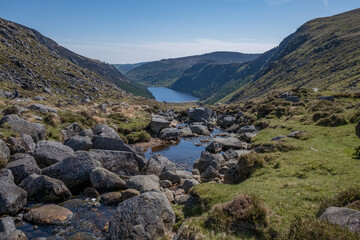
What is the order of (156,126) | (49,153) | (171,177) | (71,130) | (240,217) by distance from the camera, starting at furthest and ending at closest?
(156,126)
(71,130)
(171,177)
(49,153)
(240,217)

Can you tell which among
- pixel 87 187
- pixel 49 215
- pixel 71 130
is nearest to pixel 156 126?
pixel 71 130

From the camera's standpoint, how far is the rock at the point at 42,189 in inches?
711

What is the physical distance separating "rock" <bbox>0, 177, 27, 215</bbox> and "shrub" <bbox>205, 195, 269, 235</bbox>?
13164 mm

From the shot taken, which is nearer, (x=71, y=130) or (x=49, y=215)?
(x=49, y=215)

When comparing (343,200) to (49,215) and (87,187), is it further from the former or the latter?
(87,187)

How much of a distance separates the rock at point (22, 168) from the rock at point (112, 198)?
6.35m

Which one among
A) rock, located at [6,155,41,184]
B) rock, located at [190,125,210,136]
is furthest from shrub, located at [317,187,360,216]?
rock, located at [190,125,210,136]

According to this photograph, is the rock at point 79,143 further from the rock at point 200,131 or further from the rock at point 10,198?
the rock at point 200,131

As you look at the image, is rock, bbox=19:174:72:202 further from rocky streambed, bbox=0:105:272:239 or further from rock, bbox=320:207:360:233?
rock, bbox=320:207:360:233

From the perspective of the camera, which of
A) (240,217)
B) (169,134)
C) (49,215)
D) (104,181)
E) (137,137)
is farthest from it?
(169,134)

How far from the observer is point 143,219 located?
1313 centimetres

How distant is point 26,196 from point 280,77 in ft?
640

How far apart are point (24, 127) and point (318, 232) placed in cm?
2807

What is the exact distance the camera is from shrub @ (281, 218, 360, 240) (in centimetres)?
805
